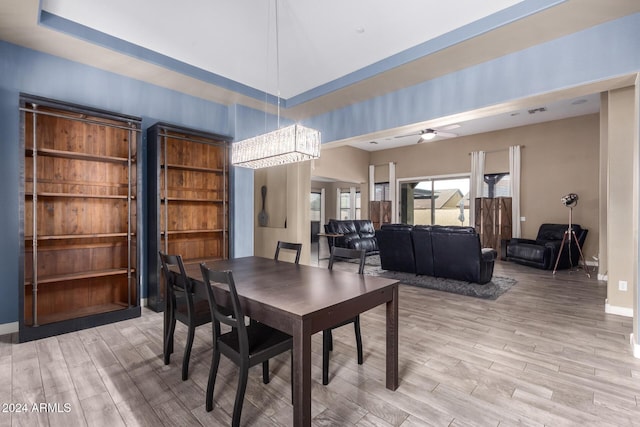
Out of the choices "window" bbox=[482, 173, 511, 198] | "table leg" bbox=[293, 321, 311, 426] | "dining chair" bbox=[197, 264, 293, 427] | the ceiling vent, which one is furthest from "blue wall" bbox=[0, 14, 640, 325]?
"window" bbox=[482, 173, 511, 198]

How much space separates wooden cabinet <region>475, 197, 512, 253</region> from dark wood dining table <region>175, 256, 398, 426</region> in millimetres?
6841

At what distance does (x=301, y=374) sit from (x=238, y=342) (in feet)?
1.82

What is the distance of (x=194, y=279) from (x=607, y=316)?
15.0 feet

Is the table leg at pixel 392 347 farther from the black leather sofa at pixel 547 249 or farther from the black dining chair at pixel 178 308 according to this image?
the black leather sofa at pixel 547 249

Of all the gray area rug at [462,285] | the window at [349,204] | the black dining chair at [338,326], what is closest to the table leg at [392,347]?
the black dining chair at [338,326]

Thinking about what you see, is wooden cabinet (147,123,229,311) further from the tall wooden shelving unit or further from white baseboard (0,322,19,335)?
white baseboard (0,322,19,335)

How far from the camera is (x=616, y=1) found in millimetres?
2406

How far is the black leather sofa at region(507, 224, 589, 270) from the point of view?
6211 mm

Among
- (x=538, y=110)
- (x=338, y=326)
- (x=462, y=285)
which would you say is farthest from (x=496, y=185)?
(x=338, y=326)

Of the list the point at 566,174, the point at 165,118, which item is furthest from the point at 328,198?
the point at 165,118

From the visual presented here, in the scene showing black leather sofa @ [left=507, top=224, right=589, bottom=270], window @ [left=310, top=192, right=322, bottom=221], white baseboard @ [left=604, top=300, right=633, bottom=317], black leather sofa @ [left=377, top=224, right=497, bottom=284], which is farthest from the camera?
window @ [left=310, top=192, right=322, bottom=221]

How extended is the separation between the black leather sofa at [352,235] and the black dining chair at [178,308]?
17.5 feet

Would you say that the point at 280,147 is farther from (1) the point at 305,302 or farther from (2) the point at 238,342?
(2) the point at 238,342

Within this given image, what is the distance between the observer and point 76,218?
3.47 m
